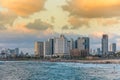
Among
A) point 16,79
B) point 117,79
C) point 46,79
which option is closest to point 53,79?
point 46,79

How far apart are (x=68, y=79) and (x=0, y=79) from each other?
2042 centimetres

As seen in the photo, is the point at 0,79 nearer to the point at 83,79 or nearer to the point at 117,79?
the point at 83,79

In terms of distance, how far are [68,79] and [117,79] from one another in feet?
47.8

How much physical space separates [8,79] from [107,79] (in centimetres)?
2931

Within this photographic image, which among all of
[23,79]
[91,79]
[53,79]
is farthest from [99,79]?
[23,79]

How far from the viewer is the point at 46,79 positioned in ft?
379

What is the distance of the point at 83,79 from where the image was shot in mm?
115938

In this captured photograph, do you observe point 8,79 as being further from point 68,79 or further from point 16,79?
point 68,79

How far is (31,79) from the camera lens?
4523 inches

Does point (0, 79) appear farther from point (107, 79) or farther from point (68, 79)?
point (107, 79)

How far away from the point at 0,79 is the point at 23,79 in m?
6.65

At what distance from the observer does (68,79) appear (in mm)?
117625

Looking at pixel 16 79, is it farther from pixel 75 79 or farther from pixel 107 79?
pixel 107 79

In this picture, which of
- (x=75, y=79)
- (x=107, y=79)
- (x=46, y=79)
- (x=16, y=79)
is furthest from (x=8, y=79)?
(x=107, y=79)
